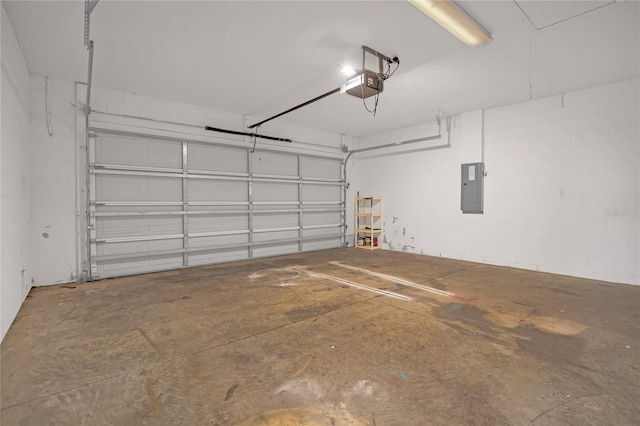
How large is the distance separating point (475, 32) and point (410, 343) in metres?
2.87

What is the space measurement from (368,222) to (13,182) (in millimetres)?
6706

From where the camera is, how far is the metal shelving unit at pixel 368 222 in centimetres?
742

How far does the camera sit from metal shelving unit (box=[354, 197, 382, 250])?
24.3 feet

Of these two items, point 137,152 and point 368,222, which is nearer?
point 137,152

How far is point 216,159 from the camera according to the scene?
5641 millimetres

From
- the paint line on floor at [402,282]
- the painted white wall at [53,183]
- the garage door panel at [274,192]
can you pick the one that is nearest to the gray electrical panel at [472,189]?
the paint line on floor at [402,282]

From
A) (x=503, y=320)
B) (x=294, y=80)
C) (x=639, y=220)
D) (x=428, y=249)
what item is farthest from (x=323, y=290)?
(x=639, y=220)

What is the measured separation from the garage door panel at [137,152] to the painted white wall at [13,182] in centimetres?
93

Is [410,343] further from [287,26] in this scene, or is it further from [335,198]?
[335,198]

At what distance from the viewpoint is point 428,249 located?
6.45 m

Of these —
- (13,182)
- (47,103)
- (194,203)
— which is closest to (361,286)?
(194,203)

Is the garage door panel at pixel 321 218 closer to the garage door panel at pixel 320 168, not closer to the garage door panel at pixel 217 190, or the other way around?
the garage door panel at pixel 320 168

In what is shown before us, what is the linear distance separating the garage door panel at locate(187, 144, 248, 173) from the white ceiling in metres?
0.95

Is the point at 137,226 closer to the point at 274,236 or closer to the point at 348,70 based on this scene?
the point at 274,236
